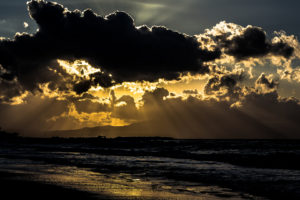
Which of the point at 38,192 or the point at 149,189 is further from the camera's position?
the point at 149,189

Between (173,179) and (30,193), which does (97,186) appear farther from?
(173,179)

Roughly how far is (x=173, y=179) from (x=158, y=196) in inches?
230

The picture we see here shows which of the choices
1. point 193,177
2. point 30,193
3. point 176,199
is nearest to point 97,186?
point 30,193

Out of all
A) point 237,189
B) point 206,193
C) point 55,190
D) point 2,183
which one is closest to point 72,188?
point 55,190

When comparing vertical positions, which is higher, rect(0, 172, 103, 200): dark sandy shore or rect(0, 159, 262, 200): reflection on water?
rect(0, 172, 103, 200): dark sandy shore

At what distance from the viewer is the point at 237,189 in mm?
15359

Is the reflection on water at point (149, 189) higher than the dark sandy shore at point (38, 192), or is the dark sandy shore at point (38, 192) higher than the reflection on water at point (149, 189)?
the dark sandy shore at point (38, 192)

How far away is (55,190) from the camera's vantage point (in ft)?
46.7

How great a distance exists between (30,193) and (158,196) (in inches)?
208

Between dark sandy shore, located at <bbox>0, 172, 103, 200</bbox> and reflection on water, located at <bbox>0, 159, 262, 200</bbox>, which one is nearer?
dark sandy shore, located at <bbox>0, 172, 103, 200</bbox>

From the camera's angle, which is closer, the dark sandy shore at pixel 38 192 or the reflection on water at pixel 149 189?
the dark sandy shore at pixel 38 192

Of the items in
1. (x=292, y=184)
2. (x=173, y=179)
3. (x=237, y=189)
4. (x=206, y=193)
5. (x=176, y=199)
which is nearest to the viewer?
(x=176, y=199)

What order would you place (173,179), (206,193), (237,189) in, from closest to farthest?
(206,193), (237,189), (173,179)

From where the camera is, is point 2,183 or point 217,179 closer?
point 2,183
